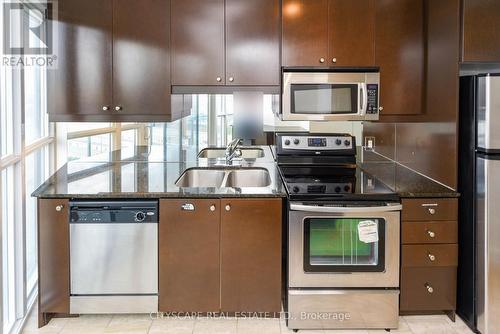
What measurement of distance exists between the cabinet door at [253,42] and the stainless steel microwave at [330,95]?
144mm

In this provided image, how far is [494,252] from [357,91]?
127 cm

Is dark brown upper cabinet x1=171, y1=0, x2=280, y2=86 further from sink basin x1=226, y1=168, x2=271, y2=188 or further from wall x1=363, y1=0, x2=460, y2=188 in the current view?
wall x1=363, y1=0, x2=460, y2=188

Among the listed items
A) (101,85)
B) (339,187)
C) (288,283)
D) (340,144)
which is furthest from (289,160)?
(101,85)

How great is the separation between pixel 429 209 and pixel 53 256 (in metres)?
2.20

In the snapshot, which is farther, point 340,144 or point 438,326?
point 340,144

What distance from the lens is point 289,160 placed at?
3736 millimetres

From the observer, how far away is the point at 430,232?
10.1 ft

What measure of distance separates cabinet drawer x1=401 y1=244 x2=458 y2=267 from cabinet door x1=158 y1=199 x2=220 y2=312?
3.65ft

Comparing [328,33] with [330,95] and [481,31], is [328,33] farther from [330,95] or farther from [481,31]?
[481,31]

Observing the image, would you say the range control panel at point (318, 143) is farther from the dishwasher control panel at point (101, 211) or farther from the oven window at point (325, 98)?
the dishwasher control panel at point (101, 211)

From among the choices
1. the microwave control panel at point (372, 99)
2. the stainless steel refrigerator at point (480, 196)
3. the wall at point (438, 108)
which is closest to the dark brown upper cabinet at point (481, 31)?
the wall at point (438, 108)

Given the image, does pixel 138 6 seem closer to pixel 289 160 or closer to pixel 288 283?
pixel 289 160

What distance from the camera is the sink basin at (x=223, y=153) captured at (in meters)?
3.95

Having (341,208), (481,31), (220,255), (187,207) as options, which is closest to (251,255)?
(220,255)
